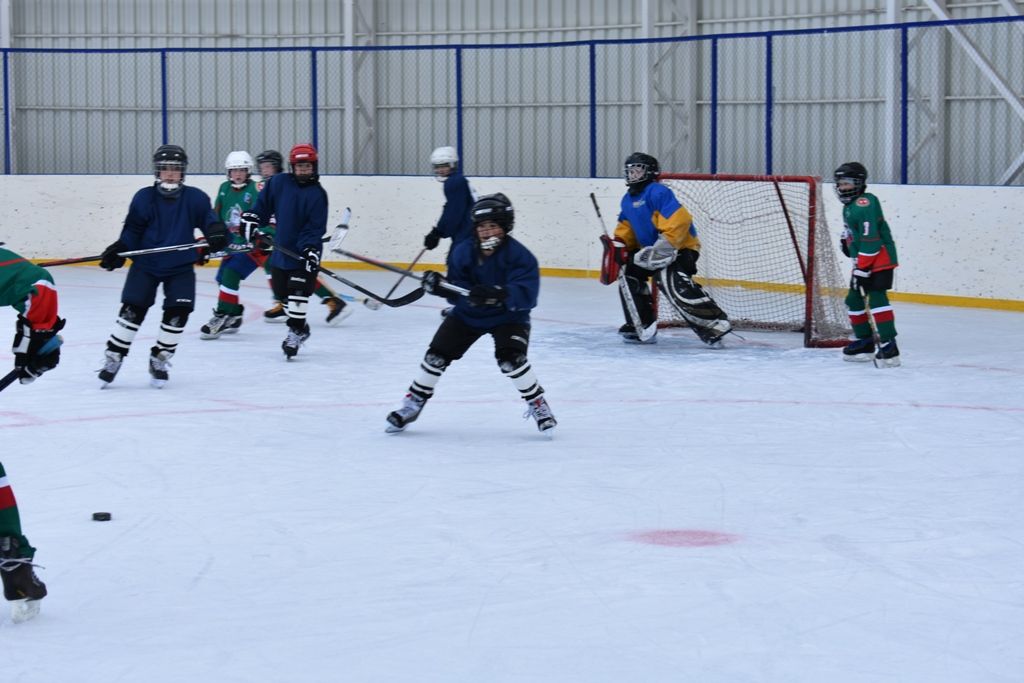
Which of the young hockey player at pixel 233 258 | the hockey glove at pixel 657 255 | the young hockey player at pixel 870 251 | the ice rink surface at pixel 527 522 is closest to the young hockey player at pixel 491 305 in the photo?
the ice rink surface at pixel 527 522

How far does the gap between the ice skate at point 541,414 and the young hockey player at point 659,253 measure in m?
2.92

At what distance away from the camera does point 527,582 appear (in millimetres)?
4203

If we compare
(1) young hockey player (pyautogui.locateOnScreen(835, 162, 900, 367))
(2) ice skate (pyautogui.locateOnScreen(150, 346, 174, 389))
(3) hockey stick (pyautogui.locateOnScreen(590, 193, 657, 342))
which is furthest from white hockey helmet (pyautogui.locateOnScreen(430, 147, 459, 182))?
Answer: (2) ice skate (pyautogui.locateOnScreen(150, 346, 174, 389))

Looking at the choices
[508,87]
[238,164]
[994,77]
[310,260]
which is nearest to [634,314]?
[310,260]

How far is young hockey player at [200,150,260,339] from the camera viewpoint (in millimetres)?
9555

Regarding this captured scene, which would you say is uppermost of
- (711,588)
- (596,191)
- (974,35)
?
(974,35)

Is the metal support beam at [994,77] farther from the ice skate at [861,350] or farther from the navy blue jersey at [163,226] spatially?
the navy blue jersey at [163,226]

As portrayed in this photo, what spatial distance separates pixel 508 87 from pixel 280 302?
736cm

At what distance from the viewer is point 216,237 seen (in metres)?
7.46

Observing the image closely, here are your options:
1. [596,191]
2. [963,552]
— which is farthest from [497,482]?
[596,191]

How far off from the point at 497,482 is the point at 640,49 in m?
11.1

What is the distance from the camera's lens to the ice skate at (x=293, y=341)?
339 inches

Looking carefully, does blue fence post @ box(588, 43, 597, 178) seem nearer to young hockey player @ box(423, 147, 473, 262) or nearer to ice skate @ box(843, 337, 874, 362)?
young hockey player @ box(423, 147, 473, 262)

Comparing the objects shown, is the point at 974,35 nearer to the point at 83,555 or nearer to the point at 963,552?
the point at 963,552
